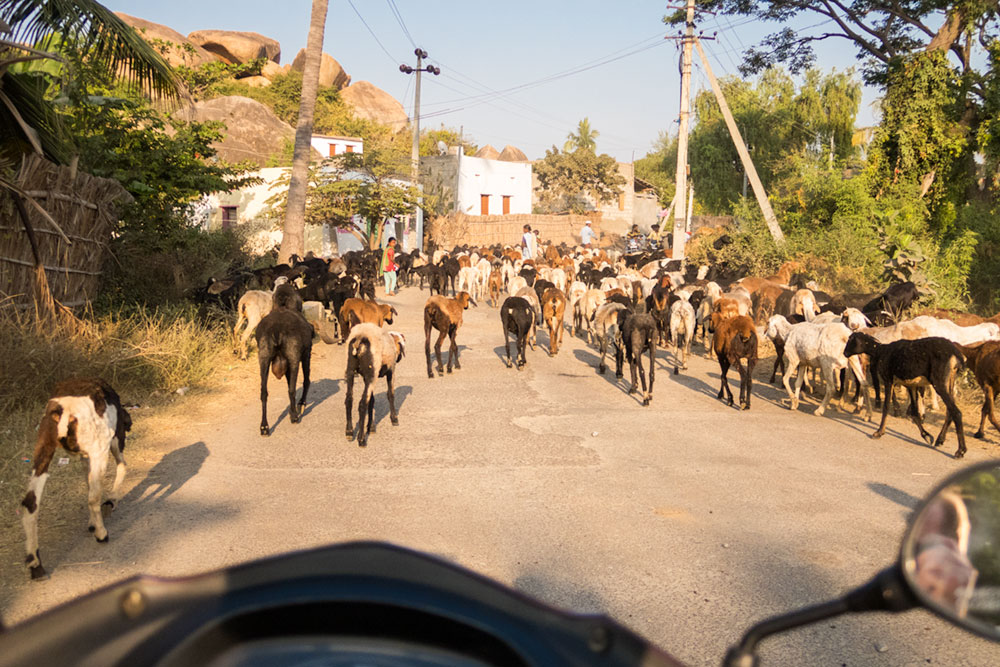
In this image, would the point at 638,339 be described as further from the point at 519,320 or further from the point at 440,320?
the point at 440,320

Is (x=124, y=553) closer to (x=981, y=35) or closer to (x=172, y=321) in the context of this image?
(x=172, y=321)

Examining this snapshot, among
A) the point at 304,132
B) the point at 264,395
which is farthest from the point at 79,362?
the point at 304,132

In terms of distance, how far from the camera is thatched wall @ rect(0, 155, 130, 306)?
10555 mm

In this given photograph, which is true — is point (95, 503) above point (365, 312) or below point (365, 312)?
below

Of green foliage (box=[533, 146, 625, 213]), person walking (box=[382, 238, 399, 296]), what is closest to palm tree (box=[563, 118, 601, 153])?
green foliage (box=[533, 146, 625, 213])

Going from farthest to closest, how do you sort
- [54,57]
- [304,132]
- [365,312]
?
[304,132]
[365,312]
[54,57]

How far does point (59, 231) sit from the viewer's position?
988 centimetres

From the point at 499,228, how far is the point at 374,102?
29700 mm

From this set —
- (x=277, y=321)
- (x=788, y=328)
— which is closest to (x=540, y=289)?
(x=788, y=328)

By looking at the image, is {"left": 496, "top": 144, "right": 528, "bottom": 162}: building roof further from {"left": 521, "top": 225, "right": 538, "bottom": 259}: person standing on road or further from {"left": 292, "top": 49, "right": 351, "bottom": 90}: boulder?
{"left": 521, "top": 225, "right": 538, "bottom": 259}: person standing on road

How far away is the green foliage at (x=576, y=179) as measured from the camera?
63.4m

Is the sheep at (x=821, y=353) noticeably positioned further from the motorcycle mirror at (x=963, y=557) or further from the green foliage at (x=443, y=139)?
the green foliage at (x=443, y=139)

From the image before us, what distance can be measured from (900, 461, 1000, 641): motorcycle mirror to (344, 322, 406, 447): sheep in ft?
25.8

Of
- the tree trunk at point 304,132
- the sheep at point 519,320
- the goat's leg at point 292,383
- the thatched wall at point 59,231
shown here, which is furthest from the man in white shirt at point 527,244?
the goat's leg at point 292,383
